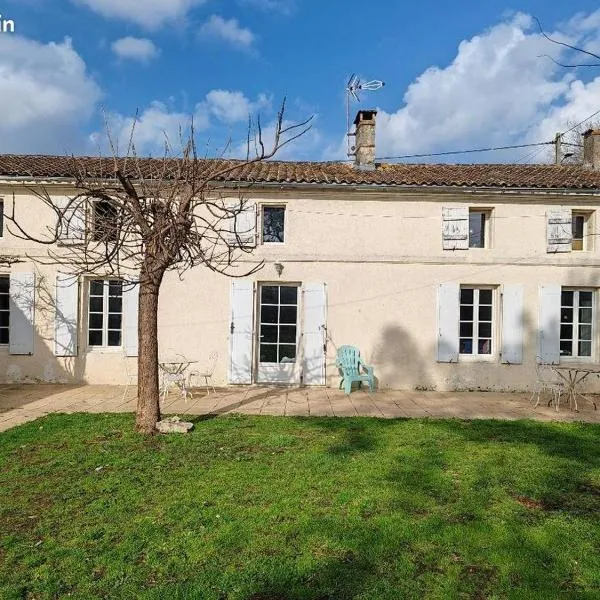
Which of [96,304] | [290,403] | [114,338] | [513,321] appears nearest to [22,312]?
[96,304]

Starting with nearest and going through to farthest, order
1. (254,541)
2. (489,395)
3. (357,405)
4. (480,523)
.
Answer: (254,541) → (480,523) → (357,405) → (489,395)

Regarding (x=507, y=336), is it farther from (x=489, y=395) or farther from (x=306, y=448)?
(x=306, y=448)

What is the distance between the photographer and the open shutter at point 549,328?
9492mm

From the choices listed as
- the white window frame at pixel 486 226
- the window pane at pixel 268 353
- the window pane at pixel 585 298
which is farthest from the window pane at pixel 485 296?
the window pane at pixel 268 353

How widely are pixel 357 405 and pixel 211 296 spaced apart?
12.5 feet

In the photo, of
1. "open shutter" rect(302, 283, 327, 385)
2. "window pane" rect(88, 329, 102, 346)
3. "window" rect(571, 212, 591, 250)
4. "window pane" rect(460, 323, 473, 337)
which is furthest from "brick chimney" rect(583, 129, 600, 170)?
"window pane" rect(88, 329, 102, 346)

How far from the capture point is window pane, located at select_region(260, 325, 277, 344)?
979 centimetres

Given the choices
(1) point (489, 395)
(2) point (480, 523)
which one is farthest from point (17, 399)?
(1) point (489, 395)

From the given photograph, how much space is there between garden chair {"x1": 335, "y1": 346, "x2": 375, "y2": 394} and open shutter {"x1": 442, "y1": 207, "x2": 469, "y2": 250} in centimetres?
295

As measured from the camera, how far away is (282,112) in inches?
184

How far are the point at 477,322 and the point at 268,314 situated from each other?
445cm

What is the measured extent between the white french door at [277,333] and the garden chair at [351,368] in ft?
3.04

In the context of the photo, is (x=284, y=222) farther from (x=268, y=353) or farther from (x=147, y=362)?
(x=147, y=362)

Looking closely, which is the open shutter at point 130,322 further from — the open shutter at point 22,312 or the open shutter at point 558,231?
the open shutter at point 558,231
